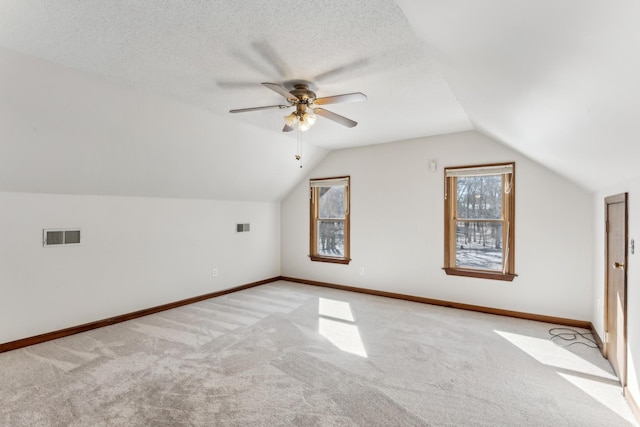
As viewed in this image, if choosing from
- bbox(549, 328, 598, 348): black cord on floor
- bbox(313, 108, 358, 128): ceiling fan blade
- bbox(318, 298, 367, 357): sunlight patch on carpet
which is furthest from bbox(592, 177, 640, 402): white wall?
bbox(313, 108, 358, 128): ceiling fan blade

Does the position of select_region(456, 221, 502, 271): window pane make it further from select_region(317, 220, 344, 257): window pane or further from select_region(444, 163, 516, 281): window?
select_region(317, 220, 344, 257): window pane

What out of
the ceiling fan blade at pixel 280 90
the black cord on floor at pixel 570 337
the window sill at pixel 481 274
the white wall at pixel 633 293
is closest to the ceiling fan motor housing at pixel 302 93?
the ceiling fan blade at pixel 280 90

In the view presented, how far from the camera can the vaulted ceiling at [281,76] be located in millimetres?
1312

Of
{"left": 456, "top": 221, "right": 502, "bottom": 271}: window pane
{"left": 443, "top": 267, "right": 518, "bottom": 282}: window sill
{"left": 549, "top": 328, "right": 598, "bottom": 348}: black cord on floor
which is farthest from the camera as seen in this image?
{"left": 456, "top": 221, "right": 502, "bottom": 271}: window pane

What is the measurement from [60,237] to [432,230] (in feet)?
14.9

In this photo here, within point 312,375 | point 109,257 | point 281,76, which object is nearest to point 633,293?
point 312,375

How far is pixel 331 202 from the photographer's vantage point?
5.79m

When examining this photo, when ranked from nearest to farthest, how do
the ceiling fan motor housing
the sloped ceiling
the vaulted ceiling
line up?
1. the sloped ceiling
2. the vaulted ceiling
3. the ceiling fan motor housing

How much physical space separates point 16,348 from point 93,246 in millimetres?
1139

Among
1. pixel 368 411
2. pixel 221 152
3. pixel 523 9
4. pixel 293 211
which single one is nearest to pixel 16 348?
pixel 221 152

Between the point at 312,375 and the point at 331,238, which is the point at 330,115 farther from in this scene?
the point at 331,238

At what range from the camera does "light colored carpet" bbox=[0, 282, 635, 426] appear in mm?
2125

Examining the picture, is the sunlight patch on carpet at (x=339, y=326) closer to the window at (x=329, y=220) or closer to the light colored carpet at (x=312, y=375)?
the light colored carpet at (x=312, y=375)

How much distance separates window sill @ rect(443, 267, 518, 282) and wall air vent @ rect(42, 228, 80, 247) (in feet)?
15.0
